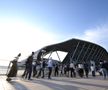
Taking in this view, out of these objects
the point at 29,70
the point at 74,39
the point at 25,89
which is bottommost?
the point at 25,89

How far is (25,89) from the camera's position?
877 cm

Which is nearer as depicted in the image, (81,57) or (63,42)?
(63,42)

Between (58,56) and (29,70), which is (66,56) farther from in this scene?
(29,70)

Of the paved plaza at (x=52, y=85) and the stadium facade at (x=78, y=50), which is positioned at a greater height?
the stadium facade at (x=78, y=50)

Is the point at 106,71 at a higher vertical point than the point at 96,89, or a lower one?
higher

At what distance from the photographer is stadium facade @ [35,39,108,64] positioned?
35.7 meters

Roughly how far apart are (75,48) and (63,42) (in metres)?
4.36

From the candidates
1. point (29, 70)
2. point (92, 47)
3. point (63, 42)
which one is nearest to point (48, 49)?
point (63, 42)

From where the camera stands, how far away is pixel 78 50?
41.1m

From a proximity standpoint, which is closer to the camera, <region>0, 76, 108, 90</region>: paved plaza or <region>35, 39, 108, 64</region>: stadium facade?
<region>0, 76, 108, 90</region>: paved plaza

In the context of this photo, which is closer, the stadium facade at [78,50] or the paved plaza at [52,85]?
the paved plaza at [52,85]

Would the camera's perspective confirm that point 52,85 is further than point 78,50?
No

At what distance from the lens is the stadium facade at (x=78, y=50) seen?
1405 inches

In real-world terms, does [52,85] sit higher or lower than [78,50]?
lower
